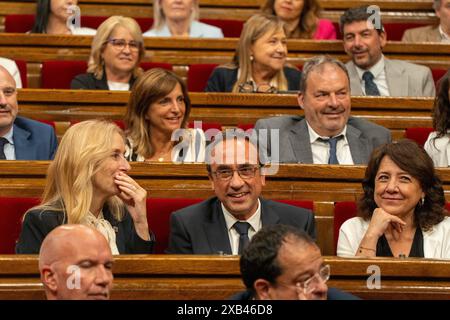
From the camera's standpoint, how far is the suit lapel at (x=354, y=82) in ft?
6.72

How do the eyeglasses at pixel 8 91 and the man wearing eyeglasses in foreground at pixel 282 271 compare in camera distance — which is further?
the eyeglasses at pixel 8 91

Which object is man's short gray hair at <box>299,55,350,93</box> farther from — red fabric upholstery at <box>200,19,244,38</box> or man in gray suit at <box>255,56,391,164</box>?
red fabric upholstery at <box>200,19,244,38</box>

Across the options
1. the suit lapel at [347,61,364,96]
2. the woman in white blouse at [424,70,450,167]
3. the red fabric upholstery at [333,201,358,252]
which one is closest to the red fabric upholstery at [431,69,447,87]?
the suit lapel at [347,61,364,96]

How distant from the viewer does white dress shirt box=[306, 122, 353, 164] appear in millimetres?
1738

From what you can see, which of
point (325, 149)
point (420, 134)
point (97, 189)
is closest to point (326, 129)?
point (325, 149)

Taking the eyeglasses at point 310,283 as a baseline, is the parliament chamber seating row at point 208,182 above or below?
above

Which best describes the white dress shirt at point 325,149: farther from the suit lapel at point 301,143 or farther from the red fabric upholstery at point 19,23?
the red fabric upholstery at point 19,23

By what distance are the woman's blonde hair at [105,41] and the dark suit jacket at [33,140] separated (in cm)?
32

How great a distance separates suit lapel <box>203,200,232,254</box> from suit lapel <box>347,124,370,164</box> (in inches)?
13.4

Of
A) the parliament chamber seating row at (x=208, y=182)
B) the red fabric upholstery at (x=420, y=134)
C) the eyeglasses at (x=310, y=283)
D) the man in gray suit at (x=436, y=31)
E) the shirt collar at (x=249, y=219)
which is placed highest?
the man in gray suit at (x=436, y=31)

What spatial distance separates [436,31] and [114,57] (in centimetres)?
71

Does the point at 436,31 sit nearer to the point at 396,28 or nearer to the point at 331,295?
the point at 396,28

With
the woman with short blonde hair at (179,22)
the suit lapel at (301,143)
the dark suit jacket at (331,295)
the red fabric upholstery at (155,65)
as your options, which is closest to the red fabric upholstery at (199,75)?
the red fabric upholstery at (155,65)

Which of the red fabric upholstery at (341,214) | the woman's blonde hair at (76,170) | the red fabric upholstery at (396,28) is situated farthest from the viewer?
the red fabric upholstery at (396,28)
